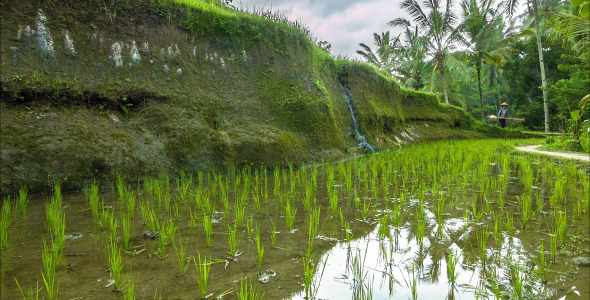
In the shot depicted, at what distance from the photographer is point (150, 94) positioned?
4.46m

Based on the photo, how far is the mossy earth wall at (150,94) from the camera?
11.6 ft

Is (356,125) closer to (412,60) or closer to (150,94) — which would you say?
(150,94)

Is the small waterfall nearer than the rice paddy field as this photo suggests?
No

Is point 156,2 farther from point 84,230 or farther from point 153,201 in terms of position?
point 84,230

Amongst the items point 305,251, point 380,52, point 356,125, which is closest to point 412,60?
point 380,52

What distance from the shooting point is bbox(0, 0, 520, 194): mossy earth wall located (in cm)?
353

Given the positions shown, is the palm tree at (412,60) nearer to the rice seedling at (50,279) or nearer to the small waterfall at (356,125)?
the small waterfall at (356,125)

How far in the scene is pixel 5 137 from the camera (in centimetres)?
325

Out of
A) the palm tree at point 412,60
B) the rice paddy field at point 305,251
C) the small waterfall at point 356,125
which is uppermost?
the palm tree at point 412,60

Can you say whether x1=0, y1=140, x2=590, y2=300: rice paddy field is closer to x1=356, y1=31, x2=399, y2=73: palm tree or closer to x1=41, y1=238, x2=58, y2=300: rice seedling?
x1=41, y1=238, x2=58, y2=300: rice seedling

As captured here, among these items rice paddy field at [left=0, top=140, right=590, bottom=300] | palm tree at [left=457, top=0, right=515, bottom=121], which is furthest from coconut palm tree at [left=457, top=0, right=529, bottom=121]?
rice paddy field at [left=0, top=140, right=590, bottom=300]

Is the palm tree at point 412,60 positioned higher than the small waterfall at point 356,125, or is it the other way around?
the palm tree at point 412,60

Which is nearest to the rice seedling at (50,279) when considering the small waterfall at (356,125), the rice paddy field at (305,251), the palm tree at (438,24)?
the rice paddy field at (305,251)

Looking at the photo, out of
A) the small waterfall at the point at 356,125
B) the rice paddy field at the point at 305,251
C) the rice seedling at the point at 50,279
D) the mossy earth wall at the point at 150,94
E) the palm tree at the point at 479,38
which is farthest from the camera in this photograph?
the palm tree at the point at 479,38
